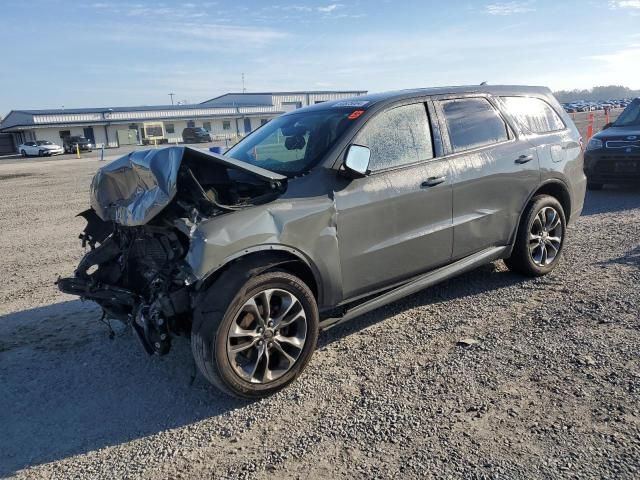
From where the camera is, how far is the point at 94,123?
5941 cm

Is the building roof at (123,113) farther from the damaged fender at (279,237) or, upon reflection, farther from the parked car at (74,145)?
the damaged fender at (279,237)

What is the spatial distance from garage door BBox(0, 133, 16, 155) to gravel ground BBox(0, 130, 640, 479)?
6412cm

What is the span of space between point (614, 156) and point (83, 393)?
388 inches

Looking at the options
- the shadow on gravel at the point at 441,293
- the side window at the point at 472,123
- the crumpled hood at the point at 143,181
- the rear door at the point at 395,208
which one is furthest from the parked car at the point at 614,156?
the crumpled hood at the point at 143,181

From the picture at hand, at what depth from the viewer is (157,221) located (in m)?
3.64

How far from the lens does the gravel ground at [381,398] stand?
9.16 ft

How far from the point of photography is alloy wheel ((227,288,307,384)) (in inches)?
132

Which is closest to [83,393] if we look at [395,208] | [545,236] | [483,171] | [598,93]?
[395,208]

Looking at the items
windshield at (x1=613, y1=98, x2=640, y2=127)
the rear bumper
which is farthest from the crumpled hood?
windshield at (x1=613, y1=98, x2=640, y2=127)

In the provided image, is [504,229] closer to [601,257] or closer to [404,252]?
[404,252]

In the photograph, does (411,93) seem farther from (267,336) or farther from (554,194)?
(267,336)

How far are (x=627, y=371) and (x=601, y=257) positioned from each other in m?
2.83

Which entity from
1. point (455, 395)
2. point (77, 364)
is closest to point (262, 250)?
point (455, 395)

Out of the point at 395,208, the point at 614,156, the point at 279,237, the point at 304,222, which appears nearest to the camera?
the point at 279,237
